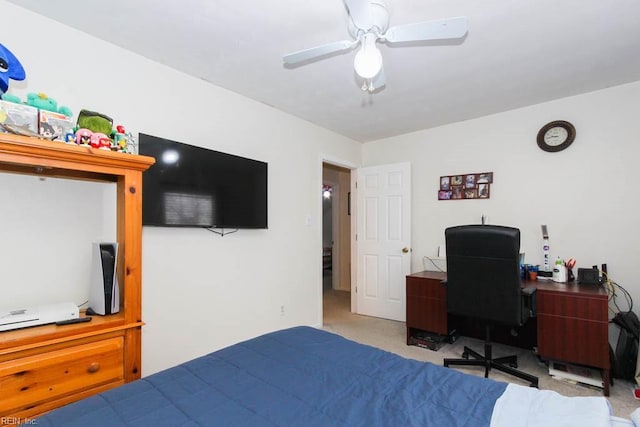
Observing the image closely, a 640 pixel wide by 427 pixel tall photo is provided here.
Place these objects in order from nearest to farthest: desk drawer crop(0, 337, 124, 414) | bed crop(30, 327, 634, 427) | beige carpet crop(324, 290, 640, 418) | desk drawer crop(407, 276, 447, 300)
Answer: bed crop(30, 327, 634, 427)
desk drawer crop(0, 337, 124, 414)
beige carpet crop(324, 290, 640, 418)
desk drawer crop(407, 276, 447, 300)

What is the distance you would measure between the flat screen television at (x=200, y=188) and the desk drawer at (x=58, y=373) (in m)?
0.92

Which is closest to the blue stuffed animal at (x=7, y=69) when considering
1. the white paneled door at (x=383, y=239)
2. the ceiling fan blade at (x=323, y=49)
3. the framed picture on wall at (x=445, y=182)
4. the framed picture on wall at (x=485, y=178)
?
the ceiling fan blade at (x=323, y=49)

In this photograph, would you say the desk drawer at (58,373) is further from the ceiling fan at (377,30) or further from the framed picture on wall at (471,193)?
the framed picture on wall at (471,193)

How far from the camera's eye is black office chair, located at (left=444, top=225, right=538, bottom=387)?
7.39 feet

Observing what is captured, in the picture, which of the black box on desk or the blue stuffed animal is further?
the black box on desk

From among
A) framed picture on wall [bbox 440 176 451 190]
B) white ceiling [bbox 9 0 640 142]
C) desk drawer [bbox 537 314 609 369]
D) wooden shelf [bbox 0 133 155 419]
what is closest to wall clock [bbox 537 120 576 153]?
white ceiling [bbox 9 0 640 142]

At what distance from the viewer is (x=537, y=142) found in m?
3.24

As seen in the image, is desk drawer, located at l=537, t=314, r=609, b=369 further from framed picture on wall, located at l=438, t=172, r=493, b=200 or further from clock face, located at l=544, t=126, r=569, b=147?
clock face, located at l=544, t=126, r=569, b=147

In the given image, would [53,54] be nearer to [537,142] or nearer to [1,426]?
[1,426]

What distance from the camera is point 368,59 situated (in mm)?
1550

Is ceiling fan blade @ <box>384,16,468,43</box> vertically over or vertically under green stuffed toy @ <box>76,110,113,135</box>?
over

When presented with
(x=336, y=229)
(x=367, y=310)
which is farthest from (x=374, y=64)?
(x=336, y=229)

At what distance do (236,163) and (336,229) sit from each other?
3908mm

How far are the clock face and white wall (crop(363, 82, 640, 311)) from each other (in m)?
0.10
